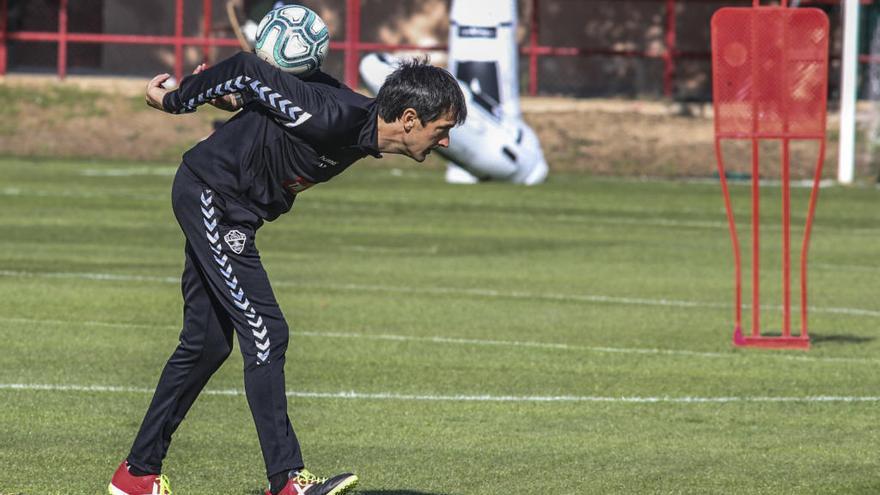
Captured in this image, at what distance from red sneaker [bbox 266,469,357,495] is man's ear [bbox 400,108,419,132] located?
1.29 metres

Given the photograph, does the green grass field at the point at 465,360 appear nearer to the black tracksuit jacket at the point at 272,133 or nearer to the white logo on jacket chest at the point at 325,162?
the black tracksuit jacket at the point at 272,133

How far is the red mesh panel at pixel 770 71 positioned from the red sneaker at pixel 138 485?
5.80 meters

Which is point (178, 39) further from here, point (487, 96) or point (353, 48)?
point (487, 96)

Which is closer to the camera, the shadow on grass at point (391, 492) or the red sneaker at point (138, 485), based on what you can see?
the red sneaker at point (138, 485)

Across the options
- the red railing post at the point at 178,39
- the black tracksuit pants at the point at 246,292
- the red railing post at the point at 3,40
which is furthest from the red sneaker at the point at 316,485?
the red railing post at the point at 3,40

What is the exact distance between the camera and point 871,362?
1210 centimetres

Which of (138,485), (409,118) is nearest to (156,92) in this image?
(409,118)

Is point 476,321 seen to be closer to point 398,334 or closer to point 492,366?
point 398,334

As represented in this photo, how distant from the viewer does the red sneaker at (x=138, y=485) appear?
718 centimetres

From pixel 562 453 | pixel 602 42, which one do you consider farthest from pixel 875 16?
pixel 562 453

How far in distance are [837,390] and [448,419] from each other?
8.62ft

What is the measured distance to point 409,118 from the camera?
659 centimetres

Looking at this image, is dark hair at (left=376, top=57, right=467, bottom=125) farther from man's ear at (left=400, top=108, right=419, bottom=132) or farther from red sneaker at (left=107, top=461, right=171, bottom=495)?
red sneaker at (left=107, top=461, right=171, bottom=495)

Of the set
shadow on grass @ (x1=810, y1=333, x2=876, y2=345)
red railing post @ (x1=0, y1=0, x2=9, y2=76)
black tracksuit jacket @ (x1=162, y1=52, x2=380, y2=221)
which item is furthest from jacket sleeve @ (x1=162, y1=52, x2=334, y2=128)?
red railing post @ (x1=0, y1=0, x2=9, y2=76)
